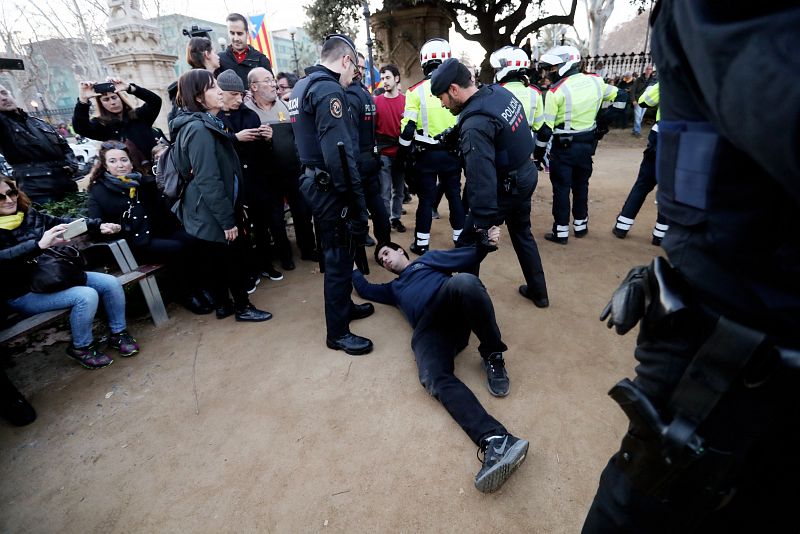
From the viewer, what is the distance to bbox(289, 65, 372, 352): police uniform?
103 inches

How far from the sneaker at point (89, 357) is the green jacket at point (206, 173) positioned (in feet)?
3.73

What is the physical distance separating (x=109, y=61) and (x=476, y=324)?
7467 mm

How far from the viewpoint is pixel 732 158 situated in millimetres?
855

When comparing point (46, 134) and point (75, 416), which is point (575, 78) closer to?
point (75, 416)

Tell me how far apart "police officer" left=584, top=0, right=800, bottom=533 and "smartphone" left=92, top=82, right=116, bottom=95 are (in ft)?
14.9

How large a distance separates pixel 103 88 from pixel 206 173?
187 centimetres

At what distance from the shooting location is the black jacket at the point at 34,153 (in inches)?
152

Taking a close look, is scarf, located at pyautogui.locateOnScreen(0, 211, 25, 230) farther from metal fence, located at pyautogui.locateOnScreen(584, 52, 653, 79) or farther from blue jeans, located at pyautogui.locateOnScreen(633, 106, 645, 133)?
metal fence, located at pyautogui.locateOnScreen(584, 52, 653, 79)

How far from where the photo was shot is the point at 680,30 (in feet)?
2.75

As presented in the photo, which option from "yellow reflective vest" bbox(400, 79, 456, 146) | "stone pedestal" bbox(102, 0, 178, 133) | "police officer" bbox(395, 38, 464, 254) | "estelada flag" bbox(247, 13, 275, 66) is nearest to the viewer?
"police officer" bbox(395, 38, 464, 254)

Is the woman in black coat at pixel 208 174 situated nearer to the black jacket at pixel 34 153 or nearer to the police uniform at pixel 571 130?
the black jacket at pixel 34 153

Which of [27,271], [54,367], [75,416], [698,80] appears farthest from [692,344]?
[54,367]

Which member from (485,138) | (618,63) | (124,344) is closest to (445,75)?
(485,138)

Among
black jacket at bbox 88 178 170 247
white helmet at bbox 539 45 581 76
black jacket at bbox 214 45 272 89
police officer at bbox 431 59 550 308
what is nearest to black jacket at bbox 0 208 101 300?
black jacket at bbox 88 178 170 247
